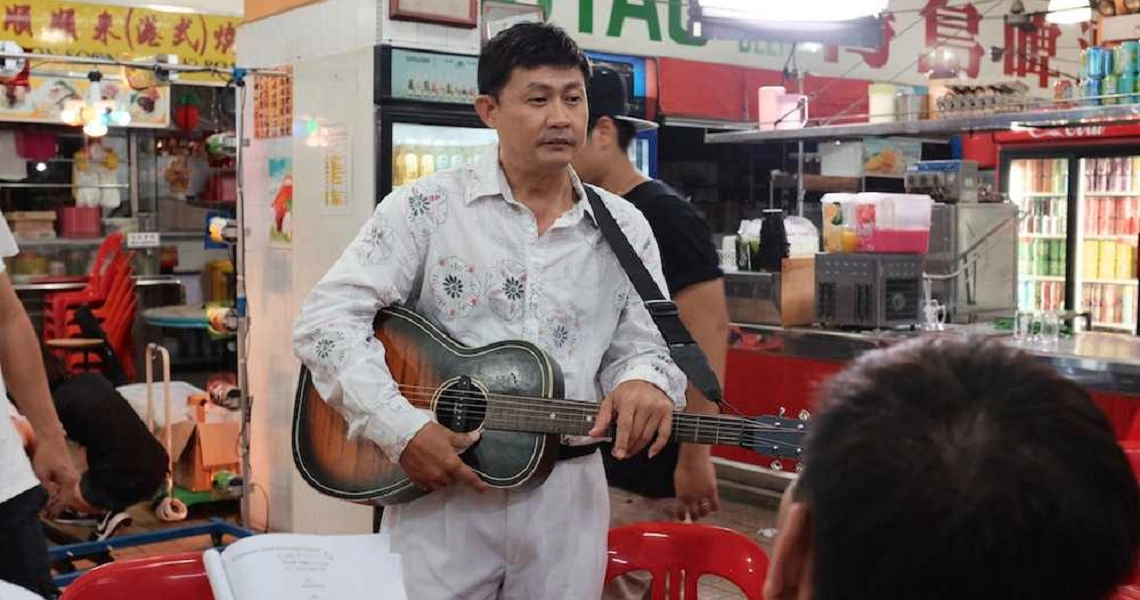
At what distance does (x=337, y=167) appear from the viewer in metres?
5.30

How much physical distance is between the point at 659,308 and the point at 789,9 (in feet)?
16.1

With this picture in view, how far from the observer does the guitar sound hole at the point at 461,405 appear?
2221 mm

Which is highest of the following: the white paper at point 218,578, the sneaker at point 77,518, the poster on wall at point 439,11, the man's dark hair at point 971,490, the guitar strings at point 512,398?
the poster on wall at point 439,11

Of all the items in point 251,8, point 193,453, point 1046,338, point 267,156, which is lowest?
point 193,453

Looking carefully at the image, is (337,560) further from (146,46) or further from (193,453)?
(146,46)

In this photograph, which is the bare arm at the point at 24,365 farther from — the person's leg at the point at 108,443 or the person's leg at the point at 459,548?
the person's leg at the point at 108,443

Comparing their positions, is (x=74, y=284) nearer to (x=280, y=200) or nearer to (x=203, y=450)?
(x=203, y=450)

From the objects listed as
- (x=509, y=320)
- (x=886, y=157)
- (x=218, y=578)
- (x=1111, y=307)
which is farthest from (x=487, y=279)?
(x=1111, y=307)

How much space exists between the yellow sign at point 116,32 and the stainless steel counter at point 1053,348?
19.0 feet

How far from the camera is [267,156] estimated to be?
19.4 feet

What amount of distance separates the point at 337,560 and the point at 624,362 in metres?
0.93

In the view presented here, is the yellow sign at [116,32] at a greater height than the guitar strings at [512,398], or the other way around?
the yellow sign at [116,32]

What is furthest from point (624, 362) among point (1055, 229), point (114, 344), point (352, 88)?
point (1055, 229)

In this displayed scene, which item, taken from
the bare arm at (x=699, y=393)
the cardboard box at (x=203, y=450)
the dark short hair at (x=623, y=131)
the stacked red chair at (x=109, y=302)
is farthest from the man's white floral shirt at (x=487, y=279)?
the stacked red chair at (x=109, y=302)
